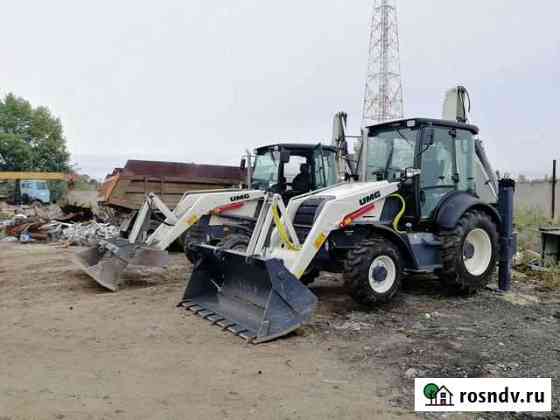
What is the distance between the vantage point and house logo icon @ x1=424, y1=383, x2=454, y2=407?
3516mm

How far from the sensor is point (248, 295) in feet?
18.2

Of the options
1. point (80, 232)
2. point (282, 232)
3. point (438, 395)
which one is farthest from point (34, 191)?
point (438, 395)

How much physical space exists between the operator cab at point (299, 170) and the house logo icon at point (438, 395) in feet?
17.7

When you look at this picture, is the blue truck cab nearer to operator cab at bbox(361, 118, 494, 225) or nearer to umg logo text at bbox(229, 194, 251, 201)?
umg logo text at bbox(229, 194, 251, 201)

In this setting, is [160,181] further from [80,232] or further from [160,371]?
[160,371]

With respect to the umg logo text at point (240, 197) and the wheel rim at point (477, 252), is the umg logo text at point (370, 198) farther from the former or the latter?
the umg logo text at point (240, 197)

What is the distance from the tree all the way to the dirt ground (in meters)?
28.8

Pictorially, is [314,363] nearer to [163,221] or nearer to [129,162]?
[163,221]

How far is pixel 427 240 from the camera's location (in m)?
6.48

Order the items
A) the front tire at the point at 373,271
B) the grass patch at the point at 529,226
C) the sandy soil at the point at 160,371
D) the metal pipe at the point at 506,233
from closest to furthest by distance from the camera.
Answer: the sandy soil at the point at 160,371 → the front tire at the point at 373,271 → the metal pipe at the point at 506,233 → the grass patch at the point at 529,226

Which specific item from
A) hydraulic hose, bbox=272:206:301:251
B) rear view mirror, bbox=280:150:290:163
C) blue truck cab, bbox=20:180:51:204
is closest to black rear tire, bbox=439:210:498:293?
hydraulic hose, bbox=272:206:301:251

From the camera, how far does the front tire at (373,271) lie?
5574mm

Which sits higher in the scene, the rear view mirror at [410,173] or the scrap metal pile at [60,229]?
the rear view mirror at [410,173]

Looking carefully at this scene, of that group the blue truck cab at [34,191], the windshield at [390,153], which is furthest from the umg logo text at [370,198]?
the blue truck cab at [34,191]
